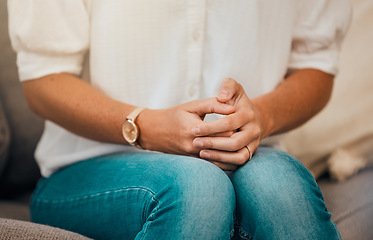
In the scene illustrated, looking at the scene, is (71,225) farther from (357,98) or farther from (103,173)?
(357,98)

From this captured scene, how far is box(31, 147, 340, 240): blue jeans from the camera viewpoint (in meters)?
0.55

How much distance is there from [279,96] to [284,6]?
180 mm

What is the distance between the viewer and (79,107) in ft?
2.45

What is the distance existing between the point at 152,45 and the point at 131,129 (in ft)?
0.55

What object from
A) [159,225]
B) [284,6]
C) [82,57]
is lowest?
[159,225]

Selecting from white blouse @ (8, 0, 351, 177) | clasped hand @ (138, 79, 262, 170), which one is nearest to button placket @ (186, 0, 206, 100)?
white blouse @ (8, 0, 351, 177)

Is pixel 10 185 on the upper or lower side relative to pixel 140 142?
lower

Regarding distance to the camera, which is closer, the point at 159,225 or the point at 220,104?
the point at 159,225

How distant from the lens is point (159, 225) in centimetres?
55

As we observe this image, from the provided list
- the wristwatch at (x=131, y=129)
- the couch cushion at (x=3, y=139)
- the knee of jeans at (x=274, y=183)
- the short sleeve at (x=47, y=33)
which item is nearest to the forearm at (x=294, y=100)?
the knee of jeans at (x=274, y=183)

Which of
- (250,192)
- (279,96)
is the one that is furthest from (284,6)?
(250,192)

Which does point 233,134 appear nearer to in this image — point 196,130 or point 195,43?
point 196,130

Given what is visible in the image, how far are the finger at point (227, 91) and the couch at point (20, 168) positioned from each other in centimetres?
31

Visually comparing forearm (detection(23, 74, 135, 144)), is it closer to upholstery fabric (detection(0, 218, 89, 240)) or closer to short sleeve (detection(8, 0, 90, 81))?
short sleeve (detection(8, 0, 90, 81))
